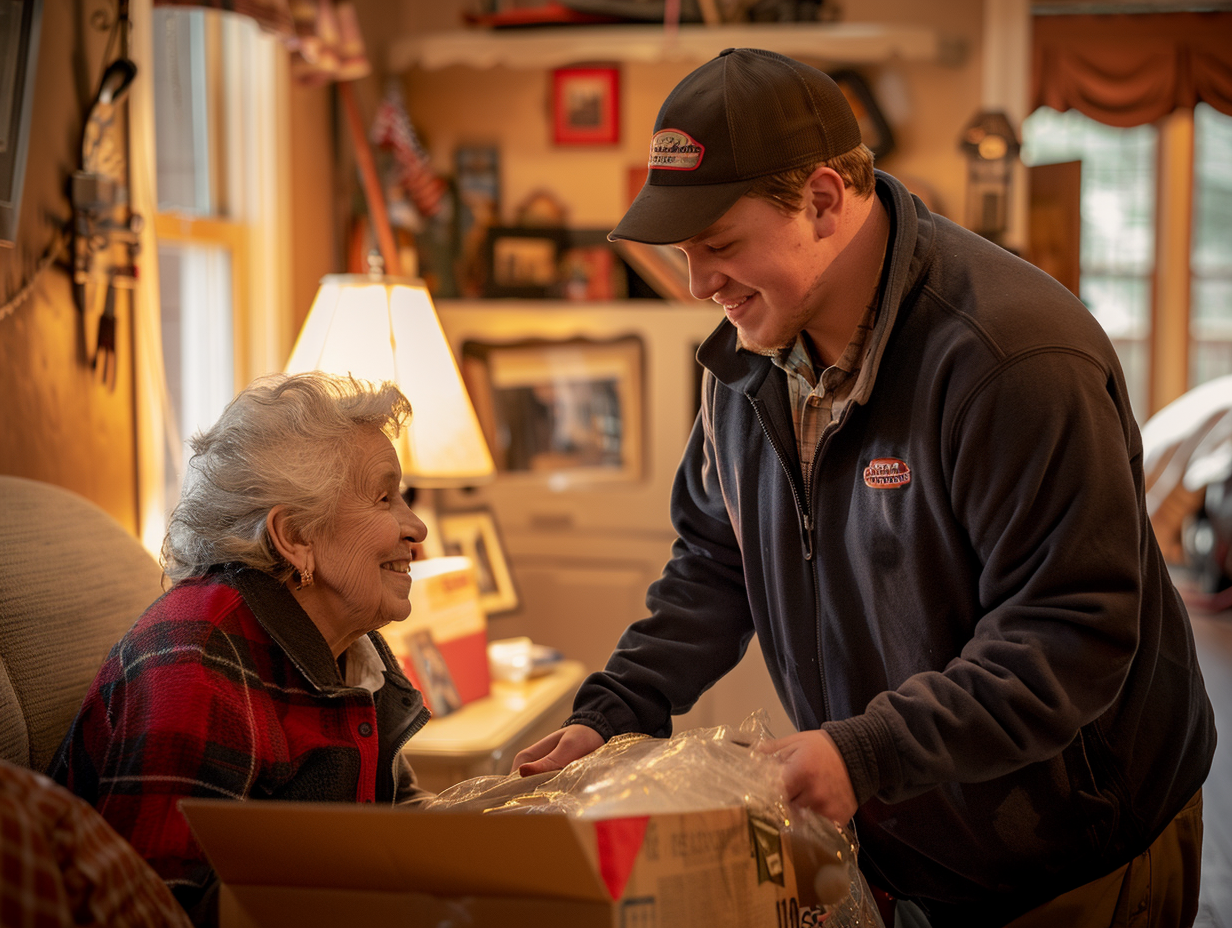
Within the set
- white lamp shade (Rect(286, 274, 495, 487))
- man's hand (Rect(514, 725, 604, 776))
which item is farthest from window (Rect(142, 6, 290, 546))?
man's hand (Rect(514, 725, 604, 776))

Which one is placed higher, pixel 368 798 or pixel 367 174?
pixel 367 174

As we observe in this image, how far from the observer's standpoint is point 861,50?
3.08m

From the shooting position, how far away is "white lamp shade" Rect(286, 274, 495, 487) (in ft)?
6.56

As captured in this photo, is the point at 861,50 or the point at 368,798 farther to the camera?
the point at 861,50

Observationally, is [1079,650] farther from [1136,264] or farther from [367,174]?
[1136,264]

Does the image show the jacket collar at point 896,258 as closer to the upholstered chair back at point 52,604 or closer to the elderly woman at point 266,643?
the elderly woman at point 266,643

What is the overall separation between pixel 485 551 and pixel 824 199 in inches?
66.5

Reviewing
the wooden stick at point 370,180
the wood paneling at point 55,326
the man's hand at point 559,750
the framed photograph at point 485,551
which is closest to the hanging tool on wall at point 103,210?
the wood paneling at point 55,326

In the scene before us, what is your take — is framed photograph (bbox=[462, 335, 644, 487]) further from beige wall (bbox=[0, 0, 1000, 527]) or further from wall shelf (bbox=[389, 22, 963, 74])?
wall shelf (bbox=[389, 22, 963, 74])

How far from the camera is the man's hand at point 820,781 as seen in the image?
960 mm

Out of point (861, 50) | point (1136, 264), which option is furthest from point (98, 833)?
point (1136, 264)

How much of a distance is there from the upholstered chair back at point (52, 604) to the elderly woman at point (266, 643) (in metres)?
0.14

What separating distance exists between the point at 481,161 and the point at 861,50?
1.24m

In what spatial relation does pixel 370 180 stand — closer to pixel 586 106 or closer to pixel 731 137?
pixel 586 106
